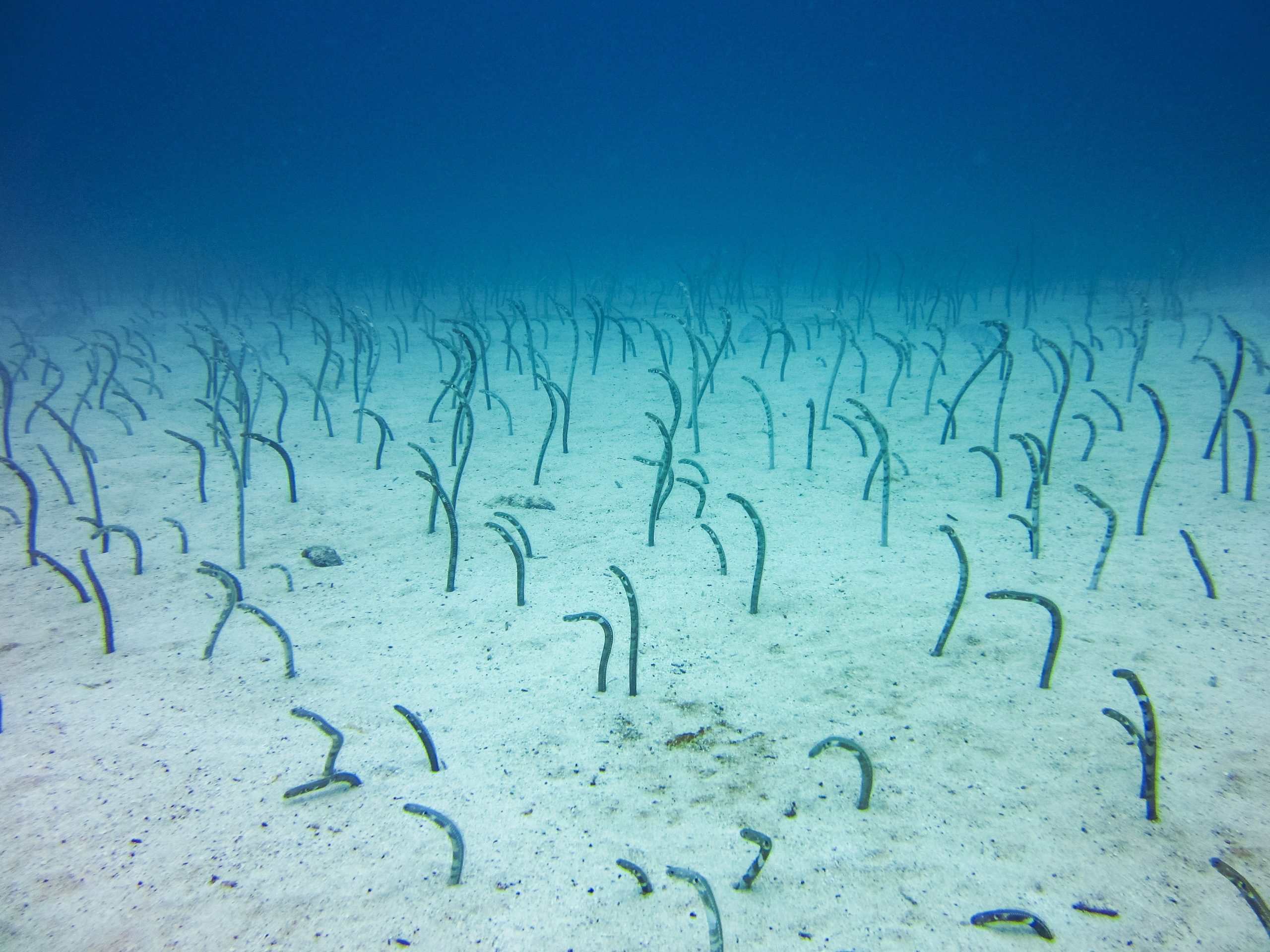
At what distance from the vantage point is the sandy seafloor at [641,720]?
1.62 m

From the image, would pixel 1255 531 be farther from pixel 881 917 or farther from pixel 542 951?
pixel 542 951

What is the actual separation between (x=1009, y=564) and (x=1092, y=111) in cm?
9661

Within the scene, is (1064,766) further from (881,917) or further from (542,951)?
(542,951)

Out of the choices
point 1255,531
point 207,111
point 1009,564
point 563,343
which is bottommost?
point 1009,564

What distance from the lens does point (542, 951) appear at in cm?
150

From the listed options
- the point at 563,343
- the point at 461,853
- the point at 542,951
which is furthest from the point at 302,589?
the point at 563,343

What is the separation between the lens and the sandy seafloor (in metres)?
1.62

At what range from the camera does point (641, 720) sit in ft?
7.97

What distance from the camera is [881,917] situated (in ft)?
5.16

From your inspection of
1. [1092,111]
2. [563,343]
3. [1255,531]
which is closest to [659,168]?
[1092,111]

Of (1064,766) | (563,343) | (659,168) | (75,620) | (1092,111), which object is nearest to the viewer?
(1064,766)

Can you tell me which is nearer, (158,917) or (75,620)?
(158,917)

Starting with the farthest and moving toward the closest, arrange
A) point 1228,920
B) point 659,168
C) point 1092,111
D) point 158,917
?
point 659,168 → point 1092,111 → point 158,917 → point 1228,920

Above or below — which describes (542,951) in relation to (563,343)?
below
